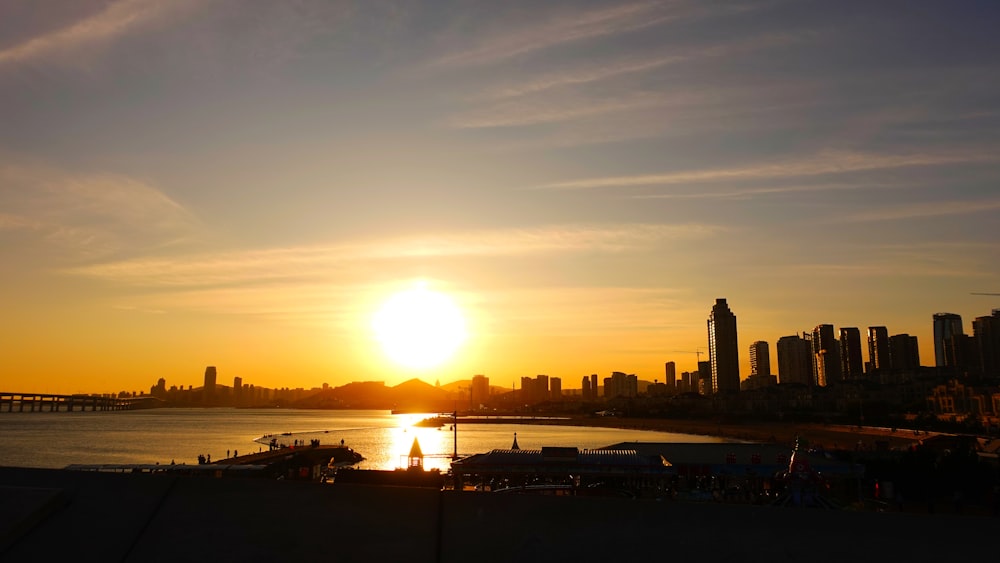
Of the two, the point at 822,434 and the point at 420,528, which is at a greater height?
the point at 420,528

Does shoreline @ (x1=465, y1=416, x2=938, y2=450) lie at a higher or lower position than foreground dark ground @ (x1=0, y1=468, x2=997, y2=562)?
lower

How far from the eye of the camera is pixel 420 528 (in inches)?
228

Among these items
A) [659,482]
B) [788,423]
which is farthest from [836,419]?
[659,482]

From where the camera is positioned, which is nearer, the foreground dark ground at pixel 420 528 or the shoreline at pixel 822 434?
the foreground dark ground at pixel 420 528

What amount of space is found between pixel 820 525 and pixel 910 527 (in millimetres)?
641

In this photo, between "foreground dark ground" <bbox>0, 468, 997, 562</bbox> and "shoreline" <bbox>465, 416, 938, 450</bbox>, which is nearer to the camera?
"foreground dark ground" <bbox>0, 468, 997, 562</bbox>

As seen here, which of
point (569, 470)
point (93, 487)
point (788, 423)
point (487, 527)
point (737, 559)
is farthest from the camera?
point (788, 423)

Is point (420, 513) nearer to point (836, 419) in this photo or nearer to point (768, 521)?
point (768, 521)

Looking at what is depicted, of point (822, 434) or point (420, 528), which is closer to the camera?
point (420, 528)

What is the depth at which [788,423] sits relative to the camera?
181625 mm

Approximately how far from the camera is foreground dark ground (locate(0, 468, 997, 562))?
524cm

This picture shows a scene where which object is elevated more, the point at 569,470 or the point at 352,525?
the point at 352,525

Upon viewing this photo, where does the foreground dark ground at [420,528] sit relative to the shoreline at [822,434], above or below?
above

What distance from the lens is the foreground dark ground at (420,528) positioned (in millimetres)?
5242
